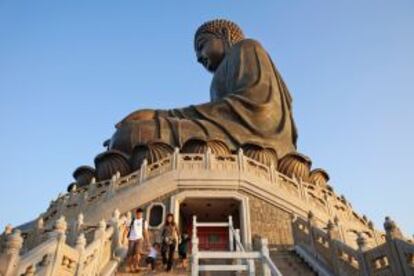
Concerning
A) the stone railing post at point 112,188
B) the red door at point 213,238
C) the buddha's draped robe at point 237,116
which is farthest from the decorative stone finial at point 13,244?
the buddha's draped robe at point 237,116

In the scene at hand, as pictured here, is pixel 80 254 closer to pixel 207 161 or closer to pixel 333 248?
pixel 333 248

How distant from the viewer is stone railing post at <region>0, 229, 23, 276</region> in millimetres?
3822

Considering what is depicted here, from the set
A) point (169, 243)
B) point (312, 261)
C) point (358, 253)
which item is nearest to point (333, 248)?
point (312, 261)

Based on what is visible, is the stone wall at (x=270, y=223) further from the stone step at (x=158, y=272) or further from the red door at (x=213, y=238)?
the stone step at (x=158, y=272)

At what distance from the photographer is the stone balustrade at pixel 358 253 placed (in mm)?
5246

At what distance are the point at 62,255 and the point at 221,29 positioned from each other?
82.2 ft

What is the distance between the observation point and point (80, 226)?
788 centimetres

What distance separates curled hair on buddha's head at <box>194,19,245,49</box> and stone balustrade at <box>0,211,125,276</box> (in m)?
22.7

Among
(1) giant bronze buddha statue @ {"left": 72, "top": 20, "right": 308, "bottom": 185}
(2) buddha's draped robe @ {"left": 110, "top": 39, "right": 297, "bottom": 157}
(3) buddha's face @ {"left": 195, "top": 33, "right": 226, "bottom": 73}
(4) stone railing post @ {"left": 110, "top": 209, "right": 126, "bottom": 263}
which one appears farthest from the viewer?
(3) buddha's face @ {"left": 195, "top": 33, "right": 226, "bottom": 73}

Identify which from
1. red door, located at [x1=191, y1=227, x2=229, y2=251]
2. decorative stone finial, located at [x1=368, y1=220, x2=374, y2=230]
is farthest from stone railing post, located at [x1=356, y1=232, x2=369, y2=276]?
decorative stone finial, located at [x1=368, y1=220, x2=374, y2=230]

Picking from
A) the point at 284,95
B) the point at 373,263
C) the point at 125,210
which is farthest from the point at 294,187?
the point at 284,95

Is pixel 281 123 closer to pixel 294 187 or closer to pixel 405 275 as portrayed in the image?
pixel 294 187

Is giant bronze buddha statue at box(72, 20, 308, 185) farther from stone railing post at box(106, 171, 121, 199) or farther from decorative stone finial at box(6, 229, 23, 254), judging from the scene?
decorative stone finial at box(6, 229, 23, 254)

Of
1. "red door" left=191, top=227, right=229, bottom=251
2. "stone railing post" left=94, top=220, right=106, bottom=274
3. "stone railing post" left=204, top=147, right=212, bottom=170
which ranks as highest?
"stone railing post" left=204, top=147, right=212, bottom=170
